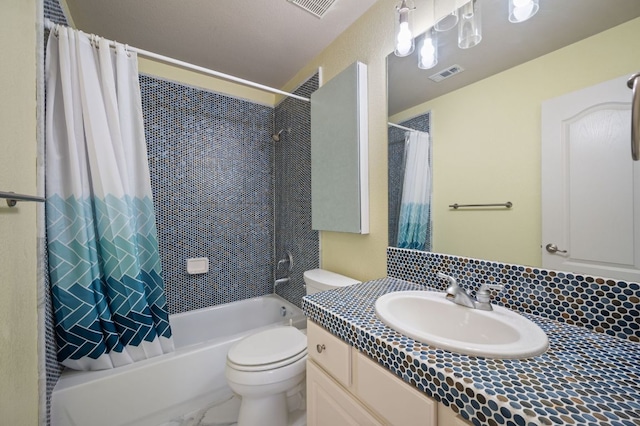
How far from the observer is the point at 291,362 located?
4.04 feet

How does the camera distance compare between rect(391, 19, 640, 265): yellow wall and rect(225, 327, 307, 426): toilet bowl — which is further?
rect(225, 327, 307, 426): toilet bowl

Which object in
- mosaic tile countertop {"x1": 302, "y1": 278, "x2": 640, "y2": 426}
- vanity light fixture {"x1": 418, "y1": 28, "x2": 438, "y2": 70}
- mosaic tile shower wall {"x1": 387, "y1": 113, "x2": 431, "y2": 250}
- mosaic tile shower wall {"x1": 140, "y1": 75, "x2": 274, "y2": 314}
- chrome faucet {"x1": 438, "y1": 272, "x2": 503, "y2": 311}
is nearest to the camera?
mosaic tile countertop {"x1": 302, "y1": 278, "x2": 640, "y2": 426}

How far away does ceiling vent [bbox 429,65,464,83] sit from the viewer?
3.43 feet

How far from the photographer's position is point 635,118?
64 centimetres

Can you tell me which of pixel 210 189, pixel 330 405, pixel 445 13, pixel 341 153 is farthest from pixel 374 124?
pixel 210 189

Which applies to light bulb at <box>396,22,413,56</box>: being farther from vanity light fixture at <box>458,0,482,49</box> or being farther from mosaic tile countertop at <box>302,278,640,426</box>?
mosaic tile countertop at <box>302,278,640,426</box>

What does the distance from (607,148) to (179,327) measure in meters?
2.60

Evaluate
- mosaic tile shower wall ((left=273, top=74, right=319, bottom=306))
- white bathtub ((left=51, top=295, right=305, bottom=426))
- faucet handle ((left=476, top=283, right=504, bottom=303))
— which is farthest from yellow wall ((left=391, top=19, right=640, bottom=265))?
white bathtub ((left=51, top=295, right=305, bottom=426))

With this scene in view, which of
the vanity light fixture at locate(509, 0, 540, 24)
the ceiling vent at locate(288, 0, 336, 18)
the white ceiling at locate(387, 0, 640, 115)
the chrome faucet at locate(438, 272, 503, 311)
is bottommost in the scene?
the chrome faucet at locate(438, 272, 503, 311)

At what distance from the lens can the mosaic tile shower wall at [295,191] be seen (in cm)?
201

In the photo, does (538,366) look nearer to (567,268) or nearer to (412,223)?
(567,268)

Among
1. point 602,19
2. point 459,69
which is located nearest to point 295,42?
point 459,69

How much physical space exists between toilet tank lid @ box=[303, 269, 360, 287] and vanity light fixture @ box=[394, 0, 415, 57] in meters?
1.25

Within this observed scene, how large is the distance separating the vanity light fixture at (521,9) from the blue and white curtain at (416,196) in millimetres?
478
